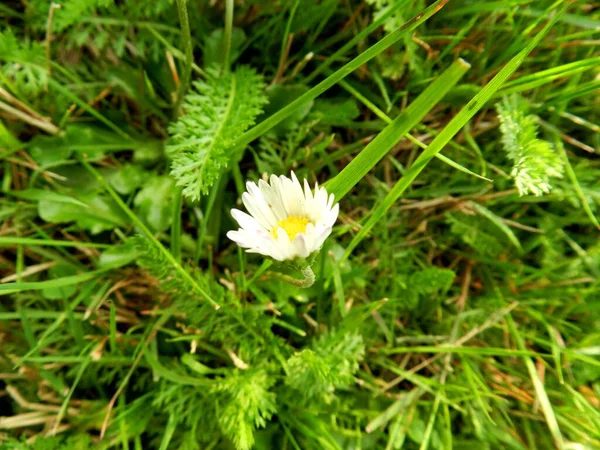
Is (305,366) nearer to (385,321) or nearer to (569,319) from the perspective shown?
(385,321)

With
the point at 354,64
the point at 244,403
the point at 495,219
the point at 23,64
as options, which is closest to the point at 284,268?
the point at 244,403

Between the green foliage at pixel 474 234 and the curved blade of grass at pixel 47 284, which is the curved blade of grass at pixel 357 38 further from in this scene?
the curved blade of grass at pixel 47 284

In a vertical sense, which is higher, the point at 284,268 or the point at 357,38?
the point at 357,38

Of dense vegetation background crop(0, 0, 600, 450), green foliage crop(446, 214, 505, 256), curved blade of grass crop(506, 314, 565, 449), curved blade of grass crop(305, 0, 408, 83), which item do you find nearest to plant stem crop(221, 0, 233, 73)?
dense vegetation background crop(0, 0, 600, 450)

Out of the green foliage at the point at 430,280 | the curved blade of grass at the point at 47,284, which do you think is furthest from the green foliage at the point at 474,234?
the curved blade of grass at the point at 47,284

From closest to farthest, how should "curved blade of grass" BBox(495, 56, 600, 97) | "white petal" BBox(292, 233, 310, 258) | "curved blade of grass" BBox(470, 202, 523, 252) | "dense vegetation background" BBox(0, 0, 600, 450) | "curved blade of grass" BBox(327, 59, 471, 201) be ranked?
"white petal" BBox(292, 233, 310, 258) < "curved blade of grass" BBox(327, 59, 471, 201) < "curved blade of grass" BBox(495, 56, 600, 97) < "dense vegetation background" BBox(0, 0, 600, 450) < "curved blade of grass" BBox(470, 202, 523, 252)

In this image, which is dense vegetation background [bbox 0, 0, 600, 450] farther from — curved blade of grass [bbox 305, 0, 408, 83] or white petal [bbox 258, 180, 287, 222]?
white petal [bbox 258, 180, 287, 222]

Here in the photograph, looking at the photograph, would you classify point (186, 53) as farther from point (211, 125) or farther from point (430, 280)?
point (430, 280)
